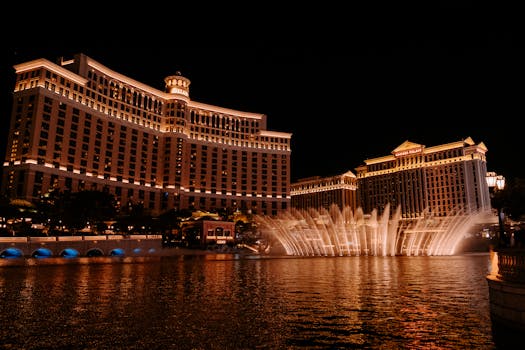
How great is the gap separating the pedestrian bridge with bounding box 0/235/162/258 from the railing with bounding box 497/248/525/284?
6847 cm

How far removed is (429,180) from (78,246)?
145 meters

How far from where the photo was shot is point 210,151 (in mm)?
167250

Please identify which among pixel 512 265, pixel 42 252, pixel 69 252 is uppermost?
pixel 512 265

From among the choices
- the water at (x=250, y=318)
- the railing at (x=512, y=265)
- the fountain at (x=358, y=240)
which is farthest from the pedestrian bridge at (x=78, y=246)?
the railing at (x=512, y=265)

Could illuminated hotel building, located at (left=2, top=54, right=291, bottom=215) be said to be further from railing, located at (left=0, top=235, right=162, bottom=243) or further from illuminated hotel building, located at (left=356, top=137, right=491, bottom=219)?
illuminated hotel building, located at (left=356, top=137, right=491, bottom=219)

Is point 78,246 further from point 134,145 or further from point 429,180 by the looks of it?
point 429,180

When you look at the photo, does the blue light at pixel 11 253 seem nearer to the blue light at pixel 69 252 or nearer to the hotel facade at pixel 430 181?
the blue light at pixel 69 252

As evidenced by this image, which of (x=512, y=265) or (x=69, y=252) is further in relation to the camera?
(x=69, y=252)

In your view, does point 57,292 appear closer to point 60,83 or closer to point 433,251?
point 433,251

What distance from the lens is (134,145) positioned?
145m

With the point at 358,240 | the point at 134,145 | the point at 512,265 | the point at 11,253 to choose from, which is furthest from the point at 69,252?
the point at 134,145

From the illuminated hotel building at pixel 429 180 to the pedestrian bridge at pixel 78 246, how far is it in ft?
399

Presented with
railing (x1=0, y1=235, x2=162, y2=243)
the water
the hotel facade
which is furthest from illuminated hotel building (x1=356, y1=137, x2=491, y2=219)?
the water

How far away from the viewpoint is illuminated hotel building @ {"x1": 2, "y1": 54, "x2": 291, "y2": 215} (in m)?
116
